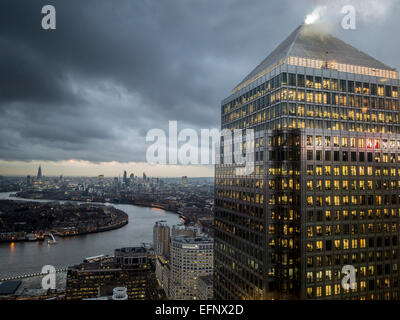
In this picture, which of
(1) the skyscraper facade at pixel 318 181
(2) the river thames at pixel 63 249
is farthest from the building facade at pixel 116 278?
(1) the skyscraper facade at pixel 318 181

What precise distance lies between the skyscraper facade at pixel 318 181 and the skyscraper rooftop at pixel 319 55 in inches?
6.8

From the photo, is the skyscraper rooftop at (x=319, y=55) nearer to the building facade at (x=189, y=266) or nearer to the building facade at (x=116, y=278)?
→ the building facade at (x=189, y=266)

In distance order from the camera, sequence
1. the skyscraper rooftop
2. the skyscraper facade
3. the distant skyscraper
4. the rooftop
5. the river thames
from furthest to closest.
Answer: the distant skyscraper → the river thames → the rooftop → the skyscraper rooftop → the skyscraper facade

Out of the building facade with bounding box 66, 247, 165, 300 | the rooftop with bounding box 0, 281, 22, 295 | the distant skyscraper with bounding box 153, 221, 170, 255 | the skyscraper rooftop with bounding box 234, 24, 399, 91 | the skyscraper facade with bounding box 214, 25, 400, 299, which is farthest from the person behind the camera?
the distant skyscraper with bounding box 153, 221, 170, 255

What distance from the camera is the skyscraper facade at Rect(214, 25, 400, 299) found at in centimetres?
3438

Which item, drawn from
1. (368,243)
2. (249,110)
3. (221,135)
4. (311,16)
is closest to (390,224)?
(368,243)

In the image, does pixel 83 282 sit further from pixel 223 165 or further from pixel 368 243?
pixel 368 243

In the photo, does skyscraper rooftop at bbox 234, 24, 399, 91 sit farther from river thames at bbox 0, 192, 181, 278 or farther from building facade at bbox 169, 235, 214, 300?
river thames at bbox 0, 192, 181, 278

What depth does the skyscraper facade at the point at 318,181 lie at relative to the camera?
113 feet

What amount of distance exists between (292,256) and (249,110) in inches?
786

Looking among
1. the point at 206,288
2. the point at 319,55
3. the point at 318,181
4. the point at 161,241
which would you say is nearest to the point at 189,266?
the point at 206,288

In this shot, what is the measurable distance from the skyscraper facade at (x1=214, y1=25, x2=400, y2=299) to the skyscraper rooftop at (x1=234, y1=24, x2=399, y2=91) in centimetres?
17

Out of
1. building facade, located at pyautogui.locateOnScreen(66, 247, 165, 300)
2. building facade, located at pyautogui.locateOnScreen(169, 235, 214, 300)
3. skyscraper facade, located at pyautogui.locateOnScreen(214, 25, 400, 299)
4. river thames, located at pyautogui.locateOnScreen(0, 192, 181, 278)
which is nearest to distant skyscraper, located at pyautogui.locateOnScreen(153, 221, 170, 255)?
building facade, located at pyautogui.locateOnScreen(66, 247, 165, 300)

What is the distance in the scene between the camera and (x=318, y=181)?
35031 millimetres
